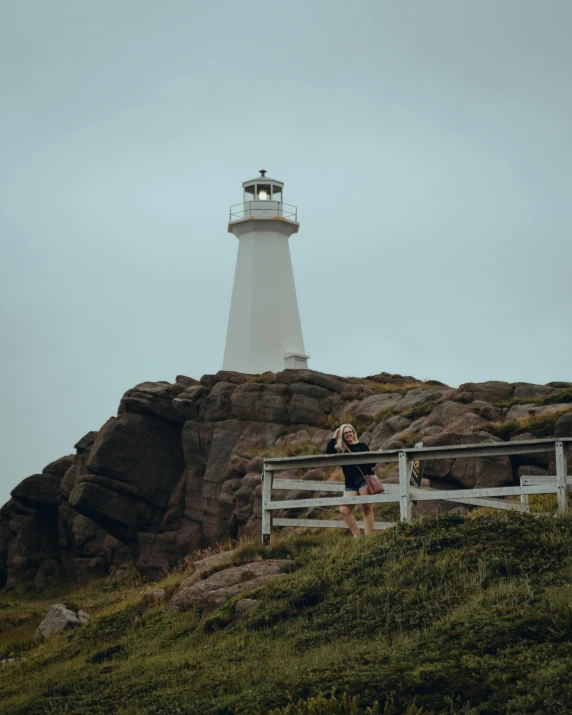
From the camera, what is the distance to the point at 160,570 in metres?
39.8

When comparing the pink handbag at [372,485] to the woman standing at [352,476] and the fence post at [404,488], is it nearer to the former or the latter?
the woman standing at [352,476]

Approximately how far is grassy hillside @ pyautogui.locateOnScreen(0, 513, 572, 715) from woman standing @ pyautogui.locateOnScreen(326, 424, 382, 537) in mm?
495

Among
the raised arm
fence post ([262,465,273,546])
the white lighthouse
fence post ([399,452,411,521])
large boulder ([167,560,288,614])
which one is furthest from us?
the white lighthouse

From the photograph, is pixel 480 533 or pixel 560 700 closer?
pixel 560 700

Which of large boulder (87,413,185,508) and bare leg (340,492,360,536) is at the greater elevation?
large boulder (87,413,185,508)

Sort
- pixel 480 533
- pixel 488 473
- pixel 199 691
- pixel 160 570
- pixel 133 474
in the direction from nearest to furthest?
pixel 199 691, pixel 480 533, pixel 488 473, pixel 160 570, pixel 133 474

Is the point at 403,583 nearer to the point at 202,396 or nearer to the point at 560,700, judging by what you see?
the point at 560,700

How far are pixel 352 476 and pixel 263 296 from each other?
117 feet

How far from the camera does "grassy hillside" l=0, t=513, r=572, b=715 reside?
10.4 meters

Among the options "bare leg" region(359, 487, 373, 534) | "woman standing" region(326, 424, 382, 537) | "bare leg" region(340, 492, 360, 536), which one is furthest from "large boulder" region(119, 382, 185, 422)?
"bare leg" region(340, 492, 360, 536)

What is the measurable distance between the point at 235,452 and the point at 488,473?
1625 centimetres

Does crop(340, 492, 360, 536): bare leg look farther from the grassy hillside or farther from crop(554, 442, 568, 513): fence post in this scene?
crop(554, 442, 568, 513): fence post

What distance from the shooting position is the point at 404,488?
53.9 feet

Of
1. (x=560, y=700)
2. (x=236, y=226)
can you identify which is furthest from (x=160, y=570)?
(x=560, y=700)
